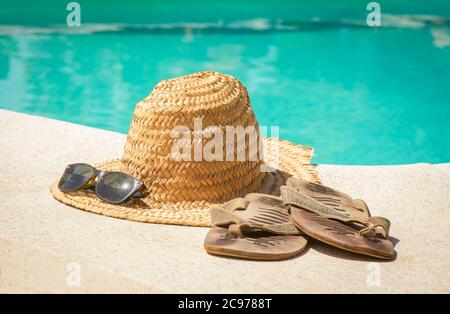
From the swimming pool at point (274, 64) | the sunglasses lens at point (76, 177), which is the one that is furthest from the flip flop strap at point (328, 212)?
the swimming pool at point (274, 64)

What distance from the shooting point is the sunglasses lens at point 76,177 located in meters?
3.34

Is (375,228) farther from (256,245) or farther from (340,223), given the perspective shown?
(256,245)

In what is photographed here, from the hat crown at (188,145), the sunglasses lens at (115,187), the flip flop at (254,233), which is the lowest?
the flip flop at (254,233)

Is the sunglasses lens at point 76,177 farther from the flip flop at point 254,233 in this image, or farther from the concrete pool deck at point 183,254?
the flip flop at point 254,233

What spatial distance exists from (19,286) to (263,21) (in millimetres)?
7687

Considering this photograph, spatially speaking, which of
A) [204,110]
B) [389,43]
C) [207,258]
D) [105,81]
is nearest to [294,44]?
[389,43]

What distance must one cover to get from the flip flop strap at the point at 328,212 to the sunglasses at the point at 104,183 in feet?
2.36

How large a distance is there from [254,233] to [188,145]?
579mm

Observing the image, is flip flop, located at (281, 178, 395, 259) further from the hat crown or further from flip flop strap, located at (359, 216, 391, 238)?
the hat crown

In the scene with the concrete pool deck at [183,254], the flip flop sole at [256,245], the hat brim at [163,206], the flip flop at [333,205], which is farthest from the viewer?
the hat brim at [163,206]

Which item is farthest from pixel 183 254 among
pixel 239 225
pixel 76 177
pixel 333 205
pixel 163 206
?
pixel 76 177

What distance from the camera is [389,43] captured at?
8.57m

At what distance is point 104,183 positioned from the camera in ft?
10.7

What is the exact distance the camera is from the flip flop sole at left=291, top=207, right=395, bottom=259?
2.69m
